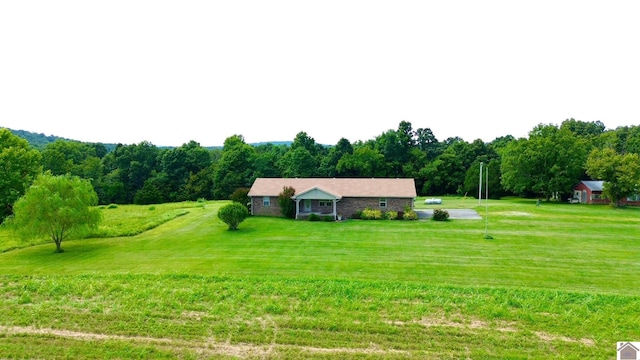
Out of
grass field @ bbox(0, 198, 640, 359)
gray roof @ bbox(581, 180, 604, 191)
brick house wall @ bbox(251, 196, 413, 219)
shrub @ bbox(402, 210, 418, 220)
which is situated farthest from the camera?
gray roof @ bbox(581, 180, 604, 191)

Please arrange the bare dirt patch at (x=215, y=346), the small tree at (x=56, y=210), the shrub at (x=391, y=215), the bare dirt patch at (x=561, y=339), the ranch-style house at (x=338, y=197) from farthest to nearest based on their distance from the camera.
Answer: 1. the ranch-style house at (x=338, y=197)
2. the shrub at (x=391, y=215)
3. the small tree at (x=56, y=210)
4. the bare dirt patch at (x=561, y=339)
5. the bare dirt patch at (x=215, y=346)

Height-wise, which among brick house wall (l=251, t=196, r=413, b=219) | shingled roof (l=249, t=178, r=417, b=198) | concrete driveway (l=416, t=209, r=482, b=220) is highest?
shingled roof (l=249, t=178, r=417, b=198)

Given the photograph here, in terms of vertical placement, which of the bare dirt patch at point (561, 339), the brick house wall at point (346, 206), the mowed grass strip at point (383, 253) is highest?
the brick house wall at point (346, 206)

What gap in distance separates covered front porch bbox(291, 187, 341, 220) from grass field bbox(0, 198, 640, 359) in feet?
24.9

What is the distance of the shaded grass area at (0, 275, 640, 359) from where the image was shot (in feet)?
35.0

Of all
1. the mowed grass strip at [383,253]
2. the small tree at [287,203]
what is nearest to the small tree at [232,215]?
the mowed grass strip at [383,253]

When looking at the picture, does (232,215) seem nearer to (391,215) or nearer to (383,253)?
(383,253)

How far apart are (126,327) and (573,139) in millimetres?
51491

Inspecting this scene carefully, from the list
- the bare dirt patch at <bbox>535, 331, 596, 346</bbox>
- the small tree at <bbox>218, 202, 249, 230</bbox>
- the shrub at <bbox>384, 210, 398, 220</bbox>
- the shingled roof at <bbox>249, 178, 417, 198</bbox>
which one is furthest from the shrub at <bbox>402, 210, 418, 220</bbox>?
the bare dirt patch at <bbox>535, 331, 596, 346</bbox>

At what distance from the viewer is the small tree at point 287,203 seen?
115ft

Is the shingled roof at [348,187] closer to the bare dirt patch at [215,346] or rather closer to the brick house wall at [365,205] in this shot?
the brick house wall at [365,205]

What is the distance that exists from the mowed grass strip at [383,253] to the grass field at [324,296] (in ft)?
0.42

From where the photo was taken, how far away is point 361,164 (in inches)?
2420

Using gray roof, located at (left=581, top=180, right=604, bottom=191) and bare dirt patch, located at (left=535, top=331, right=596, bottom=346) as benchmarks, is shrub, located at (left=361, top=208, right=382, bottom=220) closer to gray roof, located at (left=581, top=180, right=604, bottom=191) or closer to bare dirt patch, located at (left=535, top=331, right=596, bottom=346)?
bare dirt patch, located at (left=535, top=331, right=596, bottom=346)
